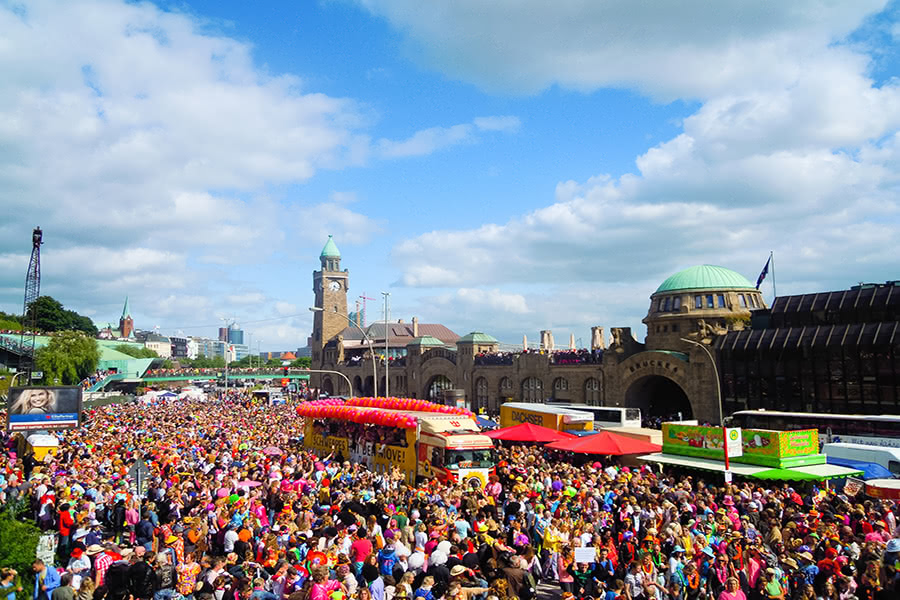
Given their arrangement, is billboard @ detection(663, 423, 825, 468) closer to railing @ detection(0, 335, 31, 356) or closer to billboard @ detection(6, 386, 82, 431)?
billboard @ detection(6, 386, 82, 431)

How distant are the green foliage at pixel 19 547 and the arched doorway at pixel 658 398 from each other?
4295 centimetres

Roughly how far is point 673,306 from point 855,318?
1178cm

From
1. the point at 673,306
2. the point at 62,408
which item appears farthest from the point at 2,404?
the point at 673,306

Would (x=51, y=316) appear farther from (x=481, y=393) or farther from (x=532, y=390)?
(x=532, y=390)

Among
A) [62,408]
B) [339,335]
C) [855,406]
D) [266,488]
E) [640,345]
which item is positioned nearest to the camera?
[266,488]

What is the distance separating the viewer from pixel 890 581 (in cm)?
970

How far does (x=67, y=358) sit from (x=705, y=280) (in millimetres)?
72316

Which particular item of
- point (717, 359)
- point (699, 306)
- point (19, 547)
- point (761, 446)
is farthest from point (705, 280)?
point (19, 547)

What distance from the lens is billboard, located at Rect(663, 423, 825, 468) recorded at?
21812 mm

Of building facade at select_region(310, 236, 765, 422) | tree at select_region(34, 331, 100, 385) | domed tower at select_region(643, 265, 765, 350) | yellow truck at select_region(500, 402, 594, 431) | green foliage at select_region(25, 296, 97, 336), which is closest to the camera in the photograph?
yellow truck at select_region(500, 402, 594, 431)

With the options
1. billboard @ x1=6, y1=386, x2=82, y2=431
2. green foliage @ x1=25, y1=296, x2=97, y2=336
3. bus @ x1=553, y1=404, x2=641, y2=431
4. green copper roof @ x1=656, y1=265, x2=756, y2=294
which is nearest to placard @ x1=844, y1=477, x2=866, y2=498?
bus @ x1=553, y1=404, x2=641, y2=431

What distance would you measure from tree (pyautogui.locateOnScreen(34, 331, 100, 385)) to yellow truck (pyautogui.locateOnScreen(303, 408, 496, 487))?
64597 millimetres

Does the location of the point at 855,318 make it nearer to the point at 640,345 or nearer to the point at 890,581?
the point at 640,345

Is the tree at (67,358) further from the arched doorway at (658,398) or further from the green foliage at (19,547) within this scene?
the green foliage at (19,547)
